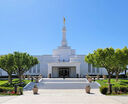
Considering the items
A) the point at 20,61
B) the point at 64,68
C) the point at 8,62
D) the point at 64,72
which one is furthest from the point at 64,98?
the point at 64,72

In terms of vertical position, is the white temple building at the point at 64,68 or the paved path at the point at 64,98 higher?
the white temple building at the point at 64,68

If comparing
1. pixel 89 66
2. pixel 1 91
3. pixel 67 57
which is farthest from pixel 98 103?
pixel 67 57

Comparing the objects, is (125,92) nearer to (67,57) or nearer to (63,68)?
(63,68)

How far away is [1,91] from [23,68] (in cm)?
1392

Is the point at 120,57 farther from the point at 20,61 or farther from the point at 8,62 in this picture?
the point at 8,62

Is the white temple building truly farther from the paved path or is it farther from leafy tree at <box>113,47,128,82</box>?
the paved path

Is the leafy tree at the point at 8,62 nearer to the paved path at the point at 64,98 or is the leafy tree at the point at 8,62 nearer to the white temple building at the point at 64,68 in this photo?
the paved path at the point at 64,98

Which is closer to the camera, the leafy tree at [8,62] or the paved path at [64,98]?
the paved path at [64,98]

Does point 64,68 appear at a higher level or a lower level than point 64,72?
higher

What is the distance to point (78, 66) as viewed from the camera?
162ft

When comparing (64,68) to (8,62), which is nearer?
(8,62)

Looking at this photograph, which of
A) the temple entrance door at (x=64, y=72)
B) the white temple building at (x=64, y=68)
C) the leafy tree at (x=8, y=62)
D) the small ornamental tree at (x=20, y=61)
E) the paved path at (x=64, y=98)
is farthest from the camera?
the temple entrance door at (x=64, y=72)

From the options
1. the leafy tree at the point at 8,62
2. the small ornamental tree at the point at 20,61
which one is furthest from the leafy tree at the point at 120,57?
the leafy tree at the point at 8,62

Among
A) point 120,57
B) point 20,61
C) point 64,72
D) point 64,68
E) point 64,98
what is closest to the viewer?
point 64,98
